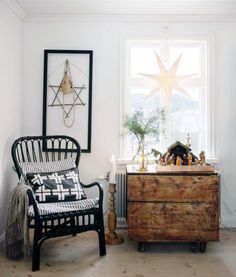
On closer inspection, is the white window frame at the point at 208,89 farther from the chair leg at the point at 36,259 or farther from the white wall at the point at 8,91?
the chair leg at the point at 36,259

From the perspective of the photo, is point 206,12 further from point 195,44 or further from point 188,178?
point 188,178

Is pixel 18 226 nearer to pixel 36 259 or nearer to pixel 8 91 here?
pixel 36 259

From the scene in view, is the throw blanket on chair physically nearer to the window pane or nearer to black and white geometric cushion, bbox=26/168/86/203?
black and white geometric cushion, bbox=26/168/86/203

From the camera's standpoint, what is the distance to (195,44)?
3.61 meters

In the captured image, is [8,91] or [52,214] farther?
[8,91]

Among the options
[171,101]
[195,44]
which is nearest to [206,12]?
[195,44]

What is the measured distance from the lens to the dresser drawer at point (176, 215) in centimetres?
285

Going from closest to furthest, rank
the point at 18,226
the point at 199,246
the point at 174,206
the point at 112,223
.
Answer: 1. the point at 18,226
2. the point at 174,206
3. the point at 199,246
4. the point at 112,223

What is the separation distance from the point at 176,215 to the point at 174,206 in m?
0.08

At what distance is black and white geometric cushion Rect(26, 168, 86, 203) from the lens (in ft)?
9.36

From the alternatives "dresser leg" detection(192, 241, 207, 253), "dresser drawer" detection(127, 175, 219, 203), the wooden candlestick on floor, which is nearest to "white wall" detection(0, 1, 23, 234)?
the wooden candlestick on floor

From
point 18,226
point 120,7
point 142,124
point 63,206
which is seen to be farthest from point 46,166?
point 120,7

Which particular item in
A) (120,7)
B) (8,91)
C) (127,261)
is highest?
(120,7)

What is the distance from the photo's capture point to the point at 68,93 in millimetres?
3539
